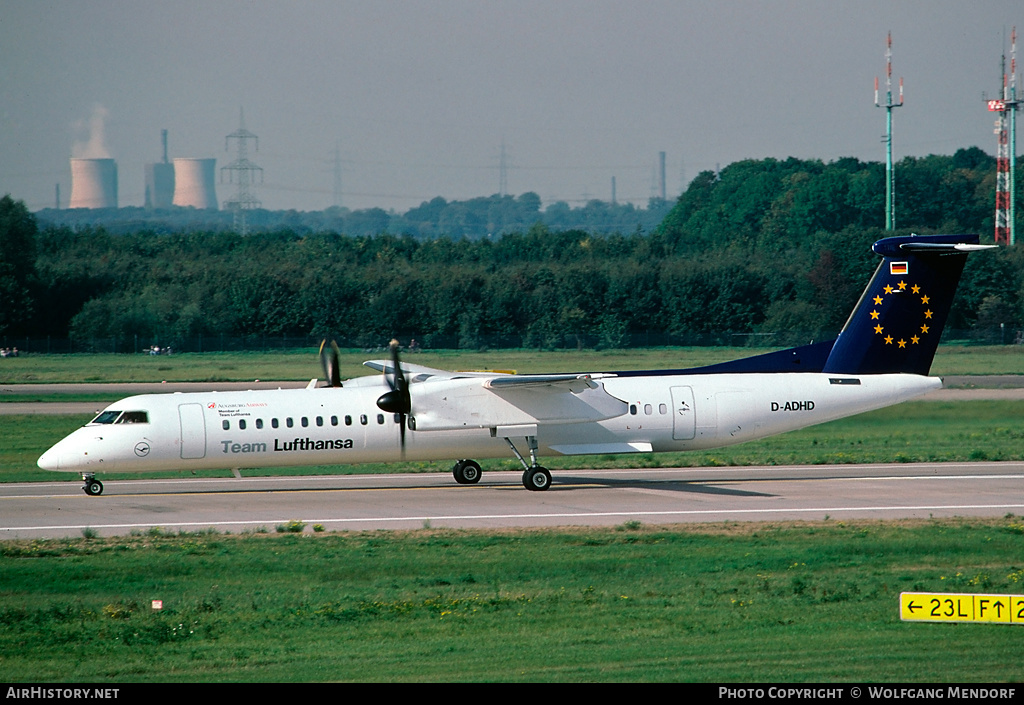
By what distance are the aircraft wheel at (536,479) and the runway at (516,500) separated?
0.28 meters

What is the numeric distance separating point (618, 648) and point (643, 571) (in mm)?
4641

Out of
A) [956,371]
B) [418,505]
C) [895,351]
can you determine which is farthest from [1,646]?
[956,371]

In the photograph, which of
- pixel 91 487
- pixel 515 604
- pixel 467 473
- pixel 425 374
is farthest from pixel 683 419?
pixel 91 487

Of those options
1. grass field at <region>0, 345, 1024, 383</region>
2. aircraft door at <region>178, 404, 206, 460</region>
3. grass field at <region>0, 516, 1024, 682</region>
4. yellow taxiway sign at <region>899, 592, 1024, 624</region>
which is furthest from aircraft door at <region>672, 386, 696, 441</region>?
grass field at <region>0, 345, 1024, 383</region>

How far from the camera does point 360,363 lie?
218 ft

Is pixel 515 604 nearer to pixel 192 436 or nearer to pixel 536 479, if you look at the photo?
pixel 536 479

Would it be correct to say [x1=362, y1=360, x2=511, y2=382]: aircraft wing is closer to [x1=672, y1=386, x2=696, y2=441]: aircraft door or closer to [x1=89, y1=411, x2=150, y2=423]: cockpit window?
[x1=672, y1=386, x2=696, y2=441]: aircraft door

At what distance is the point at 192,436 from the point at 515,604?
12.4 m

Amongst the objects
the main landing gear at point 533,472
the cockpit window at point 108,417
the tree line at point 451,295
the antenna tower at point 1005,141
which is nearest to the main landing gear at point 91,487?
the cockpit window at point 108,417

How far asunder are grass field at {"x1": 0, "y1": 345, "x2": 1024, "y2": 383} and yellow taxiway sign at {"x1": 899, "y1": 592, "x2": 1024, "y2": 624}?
160ft

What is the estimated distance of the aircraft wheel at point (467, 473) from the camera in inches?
1144

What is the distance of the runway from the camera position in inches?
A: 922

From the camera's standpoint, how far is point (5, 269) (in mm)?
78125
